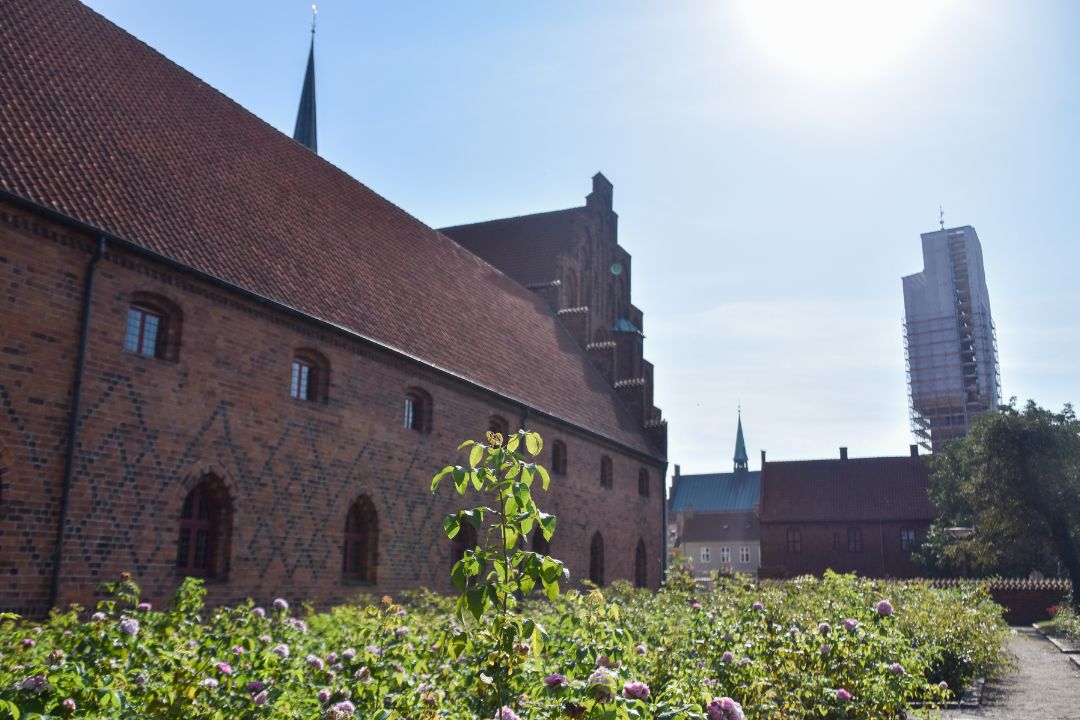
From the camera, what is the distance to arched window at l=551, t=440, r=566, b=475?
2306cm

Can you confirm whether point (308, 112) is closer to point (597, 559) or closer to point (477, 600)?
point (597, 559)

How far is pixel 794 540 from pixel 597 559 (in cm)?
2984

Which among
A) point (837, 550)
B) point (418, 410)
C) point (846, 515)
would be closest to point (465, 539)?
point (418, 410)

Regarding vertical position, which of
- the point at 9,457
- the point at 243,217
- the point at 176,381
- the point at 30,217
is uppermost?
the point at 243,217

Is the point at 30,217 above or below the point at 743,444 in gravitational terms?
below

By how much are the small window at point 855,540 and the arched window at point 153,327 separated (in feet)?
145

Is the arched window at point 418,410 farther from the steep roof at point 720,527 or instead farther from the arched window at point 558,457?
the steep roof at point 720,527

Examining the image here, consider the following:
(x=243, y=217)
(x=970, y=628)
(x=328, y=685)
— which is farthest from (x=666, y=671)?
(x=243, y=217)

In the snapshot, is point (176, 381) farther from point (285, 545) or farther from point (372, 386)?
point (372, 386)

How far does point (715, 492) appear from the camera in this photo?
85.3 meters

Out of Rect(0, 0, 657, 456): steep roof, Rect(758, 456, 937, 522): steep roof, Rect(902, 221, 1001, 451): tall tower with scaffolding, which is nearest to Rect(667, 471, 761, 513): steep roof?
Rect(902, 221, 1001, 451): tall tower with scaffolding

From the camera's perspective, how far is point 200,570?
12789 mm

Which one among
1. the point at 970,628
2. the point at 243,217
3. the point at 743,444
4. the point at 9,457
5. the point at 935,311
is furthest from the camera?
the point at 743,444

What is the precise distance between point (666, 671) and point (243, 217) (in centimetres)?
1159
